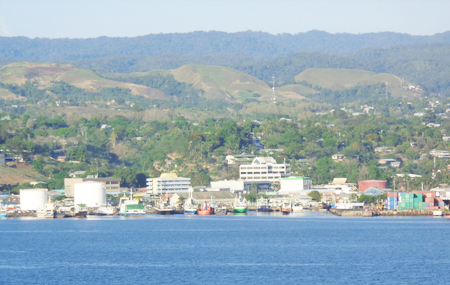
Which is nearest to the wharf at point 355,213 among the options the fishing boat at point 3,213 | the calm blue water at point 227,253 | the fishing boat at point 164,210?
the calm blue water at point 227,253

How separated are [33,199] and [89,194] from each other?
10217 millimetres

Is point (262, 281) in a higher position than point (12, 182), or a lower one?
lower

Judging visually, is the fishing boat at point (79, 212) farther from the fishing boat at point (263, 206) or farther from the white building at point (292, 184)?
the white building at point (292, 184)

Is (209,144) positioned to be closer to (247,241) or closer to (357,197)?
(357,197)

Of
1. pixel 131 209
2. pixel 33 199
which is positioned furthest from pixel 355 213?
pixel 33 199

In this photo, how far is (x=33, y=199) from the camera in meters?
141

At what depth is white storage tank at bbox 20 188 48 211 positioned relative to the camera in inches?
5556

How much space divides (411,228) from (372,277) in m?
43.4

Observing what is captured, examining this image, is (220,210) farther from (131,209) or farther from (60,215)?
(60,215)

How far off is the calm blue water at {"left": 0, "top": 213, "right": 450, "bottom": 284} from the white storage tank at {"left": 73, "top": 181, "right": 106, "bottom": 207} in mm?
32327

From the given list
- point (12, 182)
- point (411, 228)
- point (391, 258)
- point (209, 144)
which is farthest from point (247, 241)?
point (209, 144)

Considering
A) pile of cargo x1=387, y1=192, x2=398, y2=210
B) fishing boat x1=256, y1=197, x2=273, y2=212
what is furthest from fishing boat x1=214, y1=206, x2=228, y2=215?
pile of cargo x1=387, y1=192, x2=398, y2=210

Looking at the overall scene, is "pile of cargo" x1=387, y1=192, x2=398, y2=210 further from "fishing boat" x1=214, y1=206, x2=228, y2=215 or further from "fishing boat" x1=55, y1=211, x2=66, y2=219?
"fishing boat" x1=55, y1=211, x2=66, y2=219

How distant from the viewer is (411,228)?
336 feet
